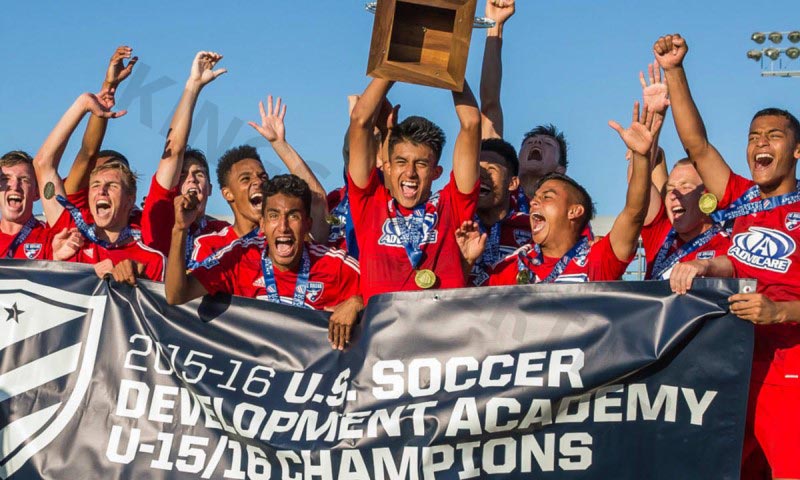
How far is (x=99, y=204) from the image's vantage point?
7.96 meters

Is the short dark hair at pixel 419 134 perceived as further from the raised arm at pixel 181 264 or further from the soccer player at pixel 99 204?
the soccer player at pixel 99 204

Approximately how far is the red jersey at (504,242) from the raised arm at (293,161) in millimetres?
1264

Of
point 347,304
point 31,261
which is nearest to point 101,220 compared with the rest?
point 31,261

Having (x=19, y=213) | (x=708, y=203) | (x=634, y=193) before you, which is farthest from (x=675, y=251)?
(x=19, y=213)

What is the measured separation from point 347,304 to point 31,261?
88.1 inches

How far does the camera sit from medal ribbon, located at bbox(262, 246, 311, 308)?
23.6 feet

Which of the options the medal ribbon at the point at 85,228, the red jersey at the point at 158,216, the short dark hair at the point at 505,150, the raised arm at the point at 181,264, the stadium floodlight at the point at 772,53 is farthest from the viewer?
the stadium floodlight at the point at 772,53

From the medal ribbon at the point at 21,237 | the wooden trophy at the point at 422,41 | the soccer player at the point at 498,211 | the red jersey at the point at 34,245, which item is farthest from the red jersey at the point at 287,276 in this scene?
the medal ribbon at the point at 21,237

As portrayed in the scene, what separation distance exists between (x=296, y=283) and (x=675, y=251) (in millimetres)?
2479

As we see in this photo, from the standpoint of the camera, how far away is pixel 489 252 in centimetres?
806

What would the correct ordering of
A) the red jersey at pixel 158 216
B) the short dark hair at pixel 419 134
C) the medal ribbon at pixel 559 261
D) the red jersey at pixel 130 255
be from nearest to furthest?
the medal ribbon at pixel 559 261 → the short dark hair at pixel 419 134 → the red jersey at pixel 130 255 → the red jersey at pixel 158 216

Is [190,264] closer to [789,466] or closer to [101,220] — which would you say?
[101,220]

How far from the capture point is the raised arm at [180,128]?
7.95m

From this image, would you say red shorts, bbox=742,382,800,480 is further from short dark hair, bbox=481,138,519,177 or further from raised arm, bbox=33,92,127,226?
raised arm, bbox=33,92,127,226
